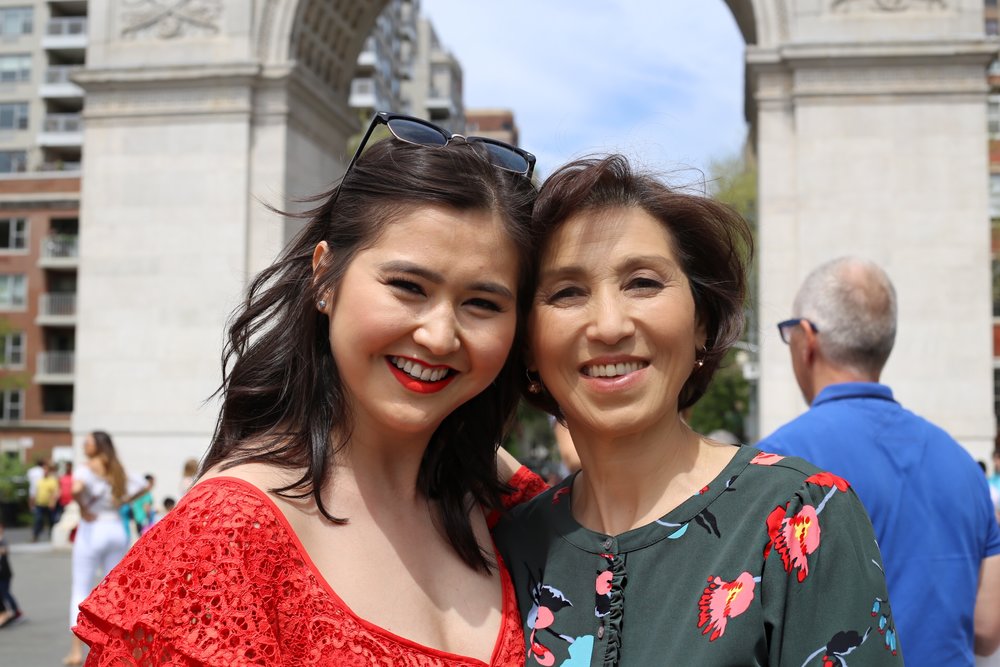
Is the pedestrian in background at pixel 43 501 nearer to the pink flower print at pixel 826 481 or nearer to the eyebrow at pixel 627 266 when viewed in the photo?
the eyebrow at pixel 627 266

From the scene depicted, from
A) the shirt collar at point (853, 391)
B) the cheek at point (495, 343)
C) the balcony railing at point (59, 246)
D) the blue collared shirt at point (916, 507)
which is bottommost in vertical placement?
the balcony railing at point (59, 246)

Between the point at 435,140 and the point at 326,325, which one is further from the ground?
the point at 435,140

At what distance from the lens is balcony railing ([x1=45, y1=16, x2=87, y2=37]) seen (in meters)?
53.6

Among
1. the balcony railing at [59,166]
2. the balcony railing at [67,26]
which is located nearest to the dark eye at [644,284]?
the balcony railing at [59,166]

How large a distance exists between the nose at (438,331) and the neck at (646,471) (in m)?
0.42

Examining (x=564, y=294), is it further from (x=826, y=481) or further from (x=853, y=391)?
(x=853, y=391)

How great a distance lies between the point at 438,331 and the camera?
2.10 metres

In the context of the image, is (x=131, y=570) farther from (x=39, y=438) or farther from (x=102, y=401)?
(x=39, y=438)

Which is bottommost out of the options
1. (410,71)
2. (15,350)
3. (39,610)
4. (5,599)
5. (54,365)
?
(54,365)

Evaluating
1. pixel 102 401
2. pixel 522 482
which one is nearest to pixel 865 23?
pixel 102 401

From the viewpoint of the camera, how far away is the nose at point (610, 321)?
2180 millimetres

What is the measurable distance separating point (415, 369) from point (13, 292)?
1956 inches

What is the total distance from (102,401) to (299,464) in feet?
52.3

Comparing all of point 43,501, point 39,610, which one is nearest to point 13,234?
point 43,501
